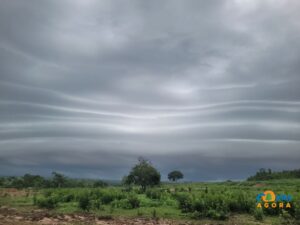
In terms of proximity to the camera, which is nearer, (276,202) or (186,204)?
(276,202)

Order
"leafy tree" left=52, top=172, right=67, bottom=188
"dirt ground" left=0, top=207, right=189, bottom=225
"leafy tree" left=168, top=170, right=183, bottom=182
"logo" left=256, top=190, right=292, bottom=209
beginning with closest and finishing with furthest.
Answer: "dirt ground" left=0, top=207, right=189, bottom=225 < "logo" left=256, top=190, right=292, bottom=209 < "leafy tree" left=52, top=172, right=67, bottom=188 < "leafy tree" left=168, top=170, right=183, bottom=182

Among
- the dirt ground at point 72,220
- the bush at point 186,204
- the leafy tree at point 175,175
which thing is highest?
the leafy tree at point 175,175

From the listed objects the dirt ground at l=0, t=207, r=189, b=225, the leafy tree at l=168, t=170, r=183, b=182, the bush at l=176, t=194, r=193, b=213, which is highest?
the leafy tree at l=168, t=170, r=183, b=182

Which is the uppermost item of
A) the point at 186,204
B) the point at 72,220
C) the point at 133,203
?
the point at 133,203

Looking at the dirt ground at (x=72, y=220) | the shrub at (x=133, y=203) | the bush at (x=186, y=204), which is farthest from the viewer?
the shrub at (x=133, y=203)

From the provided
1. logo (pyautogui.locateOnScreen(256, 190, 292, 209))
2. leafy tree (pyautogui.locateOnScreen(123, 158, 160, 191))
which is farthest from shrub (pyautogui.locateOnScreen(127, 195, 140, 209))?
leafy tree (pyautogui.locateOnScreen(123, 158, 160, 191))

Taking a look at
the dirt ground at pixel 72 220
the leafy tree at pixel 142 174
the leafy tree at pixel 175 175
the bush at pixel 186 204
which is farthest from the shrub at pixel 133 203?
the leafy tree at pixel 175 175

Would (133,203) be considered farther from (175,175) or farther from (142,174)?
(175,175)

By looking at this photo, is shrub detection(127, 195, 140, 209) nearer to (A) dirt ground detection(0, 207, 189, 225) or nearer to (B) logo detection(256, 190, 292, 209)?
(A) dirt ground detection(0, 207, 189, 225)

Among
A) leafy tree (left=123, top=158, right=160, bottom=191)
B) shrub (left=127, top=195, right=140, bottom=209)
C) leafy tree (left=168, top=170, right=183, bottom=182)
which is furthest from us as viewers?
leafy tree (left=168, top=170, right=183, bottom=182)

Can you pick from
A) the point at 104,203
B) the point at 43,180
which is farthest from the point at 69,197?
the point at 43,180

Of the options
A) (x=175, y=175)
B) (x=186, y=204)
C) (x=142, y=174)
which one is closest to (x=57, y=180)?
(x=142, y=174)

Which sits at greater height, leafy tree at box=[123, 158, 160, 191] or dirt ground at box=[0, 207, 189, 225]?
leafy tree at box=[123, 158, 160, 191]

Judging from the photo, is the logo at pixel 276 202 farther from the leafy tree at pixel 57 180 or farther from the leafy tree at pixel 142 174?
the leafy tree at pixel 57 180
